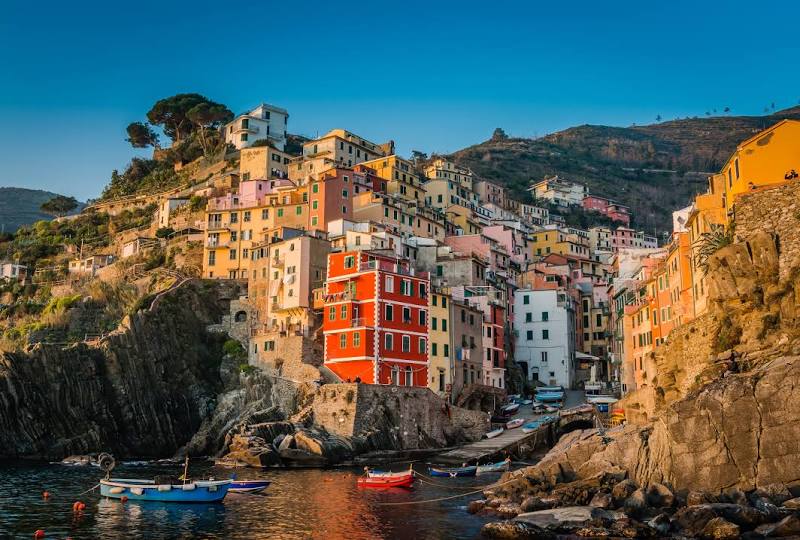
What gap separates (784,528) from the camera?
3250cm

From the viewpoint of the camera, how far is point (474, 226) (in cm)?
12244

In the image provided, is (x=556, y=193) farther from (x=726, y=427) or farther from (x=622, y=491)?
(x=622, y=491)

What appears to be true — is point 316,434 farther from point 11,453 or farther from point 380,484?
point 11,453

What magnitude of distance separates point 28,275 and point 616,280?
8303cm

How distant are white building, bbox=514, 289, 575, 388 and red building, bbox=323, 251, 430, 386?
2552 centimetres

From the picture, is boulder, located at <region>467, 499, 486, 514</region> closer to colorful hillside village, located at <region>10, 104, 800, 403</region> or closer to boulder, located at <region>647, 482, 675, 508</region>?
boulder, located at <region>647, 482, 675, 508</region>

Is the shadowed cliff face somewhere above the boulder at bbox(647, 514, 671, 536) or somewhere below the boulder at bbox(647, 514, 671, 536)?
above

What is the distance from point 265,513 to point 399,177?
83.2 metres

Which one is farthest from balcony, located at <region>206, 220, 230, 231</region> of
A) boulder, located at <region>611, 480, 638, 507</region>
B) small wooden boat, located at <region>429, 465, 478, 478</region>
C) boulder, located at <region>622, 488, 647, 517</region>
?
boulder, located at <region>622, 488, 647, 517</region>

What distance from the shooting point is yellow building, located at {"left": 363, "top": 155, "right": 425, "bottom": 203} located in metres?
115

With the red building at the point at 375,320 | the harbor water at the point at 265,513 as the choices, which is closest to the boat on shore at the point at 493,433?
the red building at the point at 375,320

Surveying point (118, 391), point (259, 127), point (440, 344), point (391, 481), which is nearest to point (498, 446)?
point (440, 344)

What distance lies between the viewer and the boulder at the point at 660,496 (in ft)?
125

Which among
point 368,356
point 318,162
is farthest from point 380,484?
point 318,162
